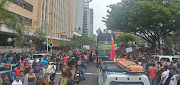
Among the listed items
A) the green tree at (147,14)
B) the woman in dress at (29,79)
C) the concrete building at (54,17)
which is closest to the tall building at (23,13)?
the concrete building at (54,17)

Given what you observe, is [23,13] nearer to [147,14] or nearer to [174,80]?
[147,14]

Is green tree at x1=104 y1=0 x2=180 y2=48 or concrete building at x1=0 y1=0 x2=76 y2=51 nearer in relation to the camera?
green tree at x1=104 y1=0 x2=180 y2=48

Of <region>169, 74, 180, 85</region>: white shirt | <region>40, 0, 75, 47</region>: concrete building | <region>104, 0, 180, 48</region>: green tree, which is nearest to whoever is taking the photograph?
<region>169, 74, 180, 85</region>: white shirt

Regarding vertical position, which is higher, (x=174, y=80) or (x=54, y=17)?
(x=54, y=17)

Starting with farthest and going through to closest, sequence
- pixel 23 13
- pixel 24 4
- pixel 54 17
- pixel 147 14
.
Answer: pixel 54 17 → pixel 24 4 → pixel 23 13 → pixel 147 14

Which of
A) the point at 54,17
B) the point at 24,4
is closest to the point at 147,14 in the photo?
the point at 24,4

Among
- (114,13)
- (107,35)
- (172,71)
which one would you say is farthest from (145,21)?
(172,71)

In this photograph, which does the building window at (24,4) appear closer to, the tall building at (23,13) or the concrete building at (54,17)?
the tall building at (23,13)

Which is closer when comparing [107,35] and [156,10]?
[107,35]

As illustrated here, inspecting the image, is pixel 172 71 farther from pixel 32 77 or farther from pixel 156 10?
pixel 156 10

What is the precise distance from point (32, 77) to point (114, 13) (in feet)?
65.5

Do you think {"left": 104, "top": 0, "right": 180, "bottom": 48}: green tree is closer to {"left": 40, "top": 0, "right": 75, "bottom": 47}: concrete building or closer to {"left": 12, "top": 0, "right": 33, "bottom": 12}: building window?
{"left": 40, "top": 0, "right": 75, "bottom": 47}: concrete building

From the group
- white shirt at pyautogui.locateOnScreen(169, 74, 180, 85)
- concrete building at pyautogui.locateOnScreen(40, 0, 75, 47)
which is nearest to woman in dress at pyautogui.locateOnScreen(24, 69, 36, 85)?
white shirt at pyautogui.locateOnScreen(169, 74, 180, 85)

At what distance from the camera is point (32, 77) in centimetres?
624
